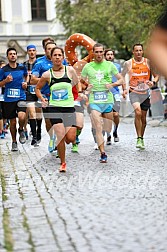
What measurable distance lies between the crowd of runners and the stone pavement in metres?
0.48

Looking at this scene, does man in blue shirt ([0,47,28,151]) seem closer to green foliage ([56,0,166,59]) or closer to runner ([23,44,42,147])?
runner ([23,44,42,147])

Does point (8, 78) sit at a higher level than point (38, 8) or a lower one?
lower

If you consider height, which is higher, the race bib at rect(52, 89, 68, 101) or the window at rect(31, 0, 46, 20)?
the window at rect(31, 0, 46, 20)

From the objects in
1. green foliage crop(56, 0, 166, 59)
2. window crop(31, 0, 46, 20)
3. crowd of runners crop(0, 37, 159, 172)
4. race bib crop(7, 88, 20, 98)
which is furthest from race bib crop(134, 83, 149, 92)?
window crop(31, 0, 46, 20)

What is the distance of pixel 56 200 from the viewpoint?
259 inches

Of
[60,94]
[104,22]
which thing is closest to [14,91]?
[60,94]

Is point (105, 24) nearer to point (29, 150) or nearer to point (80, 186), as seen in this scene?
point (29, 150)

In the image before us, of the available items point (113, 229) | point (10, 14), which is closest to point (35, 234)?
point (113, 229)

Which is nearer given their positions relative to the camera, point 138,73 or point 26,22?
point 138,73

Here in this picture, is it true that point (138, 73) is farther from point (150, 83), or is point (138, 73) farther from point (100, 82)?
point (100, 82)

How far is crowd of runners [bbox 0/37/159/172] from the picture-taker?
926 centimetres

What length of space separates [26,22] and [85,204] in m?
38.6

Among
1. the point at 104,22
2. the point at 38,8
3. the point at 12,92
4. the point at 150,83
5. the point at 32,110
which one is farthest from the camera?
the point at 38,8

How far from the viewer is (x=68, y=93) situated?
9.30 metres
